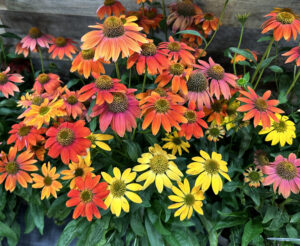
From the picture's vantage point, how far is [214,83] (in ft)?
2.50

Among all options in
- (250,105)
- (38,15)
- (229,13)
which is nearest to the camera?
(250,105)

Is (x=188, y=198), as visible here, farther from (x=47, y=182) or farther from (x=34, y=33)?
(x=34, y=33)

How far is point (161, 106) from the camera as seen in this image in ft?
2.19

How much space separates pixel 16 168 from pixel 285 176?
0.79 metres

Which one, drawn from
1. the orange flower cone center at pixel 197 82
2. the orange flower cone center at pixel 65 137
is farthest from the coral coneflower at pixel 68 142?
the orange flower cone center at pixel 197 82

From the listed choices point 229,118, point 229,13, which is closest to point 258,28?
point 229,13

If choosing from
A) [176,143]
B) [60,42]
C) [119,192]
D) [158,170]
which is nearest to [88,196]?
[119,192]

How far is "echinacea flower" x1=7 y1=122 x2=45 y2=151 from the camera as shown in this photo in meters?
0.78

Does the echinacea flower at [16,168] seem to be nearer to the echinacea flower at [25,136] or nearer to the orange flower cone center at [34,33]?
the echinacea flower at [25,136]

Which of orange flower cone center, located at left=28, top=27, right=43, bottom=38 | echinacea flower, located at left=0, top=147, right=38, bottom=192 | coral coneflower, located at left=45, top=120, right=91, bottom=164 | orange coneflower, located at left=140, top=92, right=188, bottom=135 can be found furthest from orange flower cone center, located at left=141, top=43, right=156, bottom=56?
orange flower cone center, located at left=28, top=27, right=43, bottom=38

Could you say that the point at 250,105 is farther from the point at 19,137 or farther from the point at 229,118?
the point at 19,137

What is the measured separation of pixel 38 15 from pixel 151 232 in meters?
1.12

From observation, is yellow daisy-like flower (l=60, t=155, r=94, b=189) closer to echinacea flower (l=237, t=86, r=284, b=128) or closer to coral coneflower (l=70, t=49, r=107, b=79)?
coral coneflower (l=70, t=49, r=107, b=79)

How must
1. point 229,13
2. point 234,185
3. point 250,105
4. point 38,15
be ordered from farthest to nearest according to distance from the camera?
point 38,15, point 229,13, point 234,185, point 250,105
